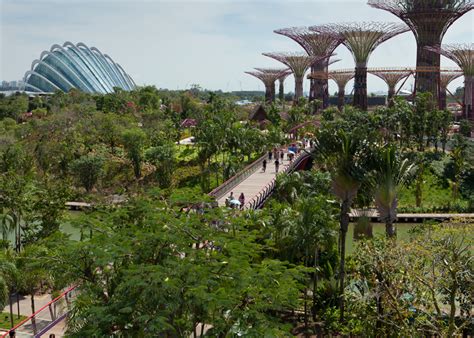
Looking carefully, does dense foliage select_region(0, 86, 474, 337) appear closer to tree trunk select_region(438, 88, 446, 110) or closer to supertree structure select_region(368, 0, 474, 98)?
supertree structure select_region(368, 0, 474, 98)

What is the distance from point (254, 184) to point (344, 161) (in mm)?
15086

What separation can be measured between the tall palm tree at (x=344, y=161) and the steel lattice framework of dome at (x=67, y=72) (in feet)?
273

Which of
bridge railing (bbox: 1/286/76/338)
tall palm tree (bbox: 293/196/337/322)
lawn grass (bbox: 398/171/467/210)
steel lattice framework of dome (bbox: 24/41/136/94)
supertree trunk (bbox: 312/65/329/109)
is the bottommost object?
lawn grass (bbox: 398/171/467/210)

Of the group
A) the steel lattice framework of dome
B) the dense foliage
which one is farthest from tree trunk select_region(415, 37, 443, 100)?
the steel lattice framework of dome

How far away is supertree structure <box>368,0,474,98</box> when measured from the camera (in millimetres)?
55000

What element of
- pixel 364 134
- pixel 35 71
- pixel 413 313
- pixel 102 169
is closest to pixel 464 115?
pixel 102 169

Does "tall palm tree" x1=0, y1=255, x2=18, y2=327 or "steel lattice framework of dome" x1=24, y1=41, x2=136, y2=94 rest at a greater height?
"steel lattice framework of dome" x1=24, y1=41, x2=136, y2=94

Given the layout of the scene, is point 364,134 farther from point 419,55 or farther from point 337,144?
point 419,55

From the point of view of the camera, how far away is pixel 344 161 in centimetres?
1453

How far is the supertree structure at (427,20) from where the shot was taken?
180 feet

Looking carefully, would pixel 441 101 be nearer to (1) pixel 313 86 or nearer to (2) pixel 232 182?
(1) pixel 313 86

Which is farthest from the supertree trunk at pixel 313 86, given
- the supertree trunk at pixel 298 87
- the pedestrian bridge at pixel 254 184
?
the pedestrian bridge at pixel 254 184

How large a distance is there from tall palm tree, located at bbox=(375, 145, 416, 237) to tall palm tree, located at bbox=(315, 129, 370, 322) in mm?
467

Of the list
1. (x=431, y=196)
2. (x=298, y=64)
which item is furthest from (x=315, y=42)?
(x=431, y=196)
